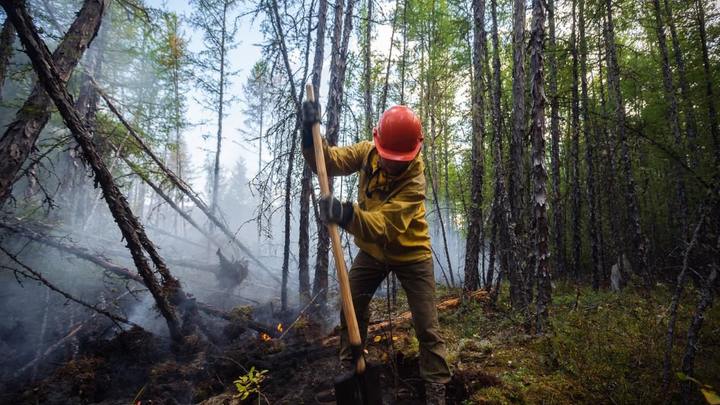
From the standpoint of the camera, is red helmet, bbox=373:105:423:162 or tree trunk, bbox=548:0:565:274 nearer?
red helmet, bbox=373:105:423:162

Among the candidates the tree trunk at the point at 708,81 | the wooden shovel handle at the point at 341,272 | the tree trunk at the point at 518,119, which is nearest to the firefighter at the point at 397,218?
the wooden shovel handle at the point at 341,272

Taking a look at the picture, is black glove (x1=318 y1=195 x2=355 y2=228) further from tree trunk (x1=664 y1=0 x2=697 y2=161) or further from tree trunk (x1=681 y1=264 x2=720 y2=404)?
tree trunk (x1=664 y1=0 x2=697 y2=161)

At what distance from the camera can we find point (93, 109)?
819cm

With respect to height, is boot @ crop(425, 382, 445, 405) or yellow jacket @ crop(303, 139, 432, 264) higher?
yellow jacket @ crop(303, 139, 432, 264)

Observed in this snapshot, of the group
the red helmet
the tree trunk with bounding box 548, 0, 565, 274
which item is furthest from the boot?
the tree trunk with bounding box 548, 0, 565, 274

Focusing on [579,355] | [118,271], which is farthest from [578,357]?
[118,271]

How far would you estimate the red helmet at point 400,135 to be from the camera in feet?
9.97

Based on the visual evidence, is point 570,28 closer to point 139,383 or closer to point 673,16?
point 673,16

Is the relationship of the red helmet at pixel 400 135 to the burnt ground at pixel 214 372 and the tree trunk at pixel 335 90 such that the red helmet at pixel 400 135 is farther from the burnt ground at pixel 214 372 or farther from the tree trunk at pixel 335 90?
the tree trunk at pixel 335 90

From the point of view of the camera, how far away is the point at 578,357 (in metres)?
3.55

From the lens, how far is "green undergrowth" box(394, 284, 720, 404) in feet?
9.68

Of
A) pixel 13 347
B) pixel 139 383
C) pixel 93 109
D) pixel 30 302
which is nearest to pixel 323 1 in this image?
pixel 93 109

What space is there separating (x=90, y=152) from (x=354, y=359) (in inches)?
168

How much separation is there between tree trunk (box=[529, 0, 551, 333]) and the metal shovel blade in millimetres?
2627
